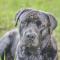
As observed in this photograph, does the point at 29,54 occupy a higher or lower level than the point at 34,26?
lower

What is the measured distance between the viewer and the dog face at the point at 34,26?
226 inches

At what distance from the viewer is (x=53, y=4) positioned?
32.2 feet

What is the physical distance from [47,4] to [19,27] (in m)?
3.87

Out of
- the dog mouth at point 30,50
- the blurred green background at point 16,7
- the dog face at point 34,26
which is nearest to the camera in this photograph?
the dog face at point 34,26

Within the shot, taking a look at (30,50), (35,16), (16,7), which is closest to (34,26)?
(35,16)

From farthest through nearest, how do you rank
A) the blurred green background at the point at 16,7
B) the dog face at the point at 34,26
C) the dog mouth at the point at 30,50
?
the blurred green background at the point at 16,7
the dog mouth at the point at 30,50
the dog face at the point at 34,26

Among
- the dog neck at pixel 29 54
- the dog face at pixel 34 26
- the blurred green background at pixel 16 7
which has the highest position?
the blurred green background at pixel 16 7

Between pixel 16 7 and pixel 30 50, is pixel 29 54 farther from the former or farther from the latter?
pixel 16 7

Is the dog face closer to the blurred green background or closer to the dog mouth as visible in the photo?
the dog mouth

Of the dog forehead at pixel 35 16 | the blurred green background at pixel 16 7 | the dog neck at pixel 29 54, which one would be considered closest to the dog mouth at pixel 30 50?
the dog neck at pixel 29 54

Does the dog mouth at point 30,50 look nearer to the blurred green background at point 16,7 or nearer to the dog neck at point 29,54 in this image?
the dog neck at point 29,54

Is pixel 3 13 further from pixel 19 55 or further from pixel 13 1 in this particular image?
pixel 19 55

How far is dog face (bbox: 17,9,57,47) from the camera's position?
5.73 meters

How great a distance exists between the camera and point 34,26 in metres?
5.85
